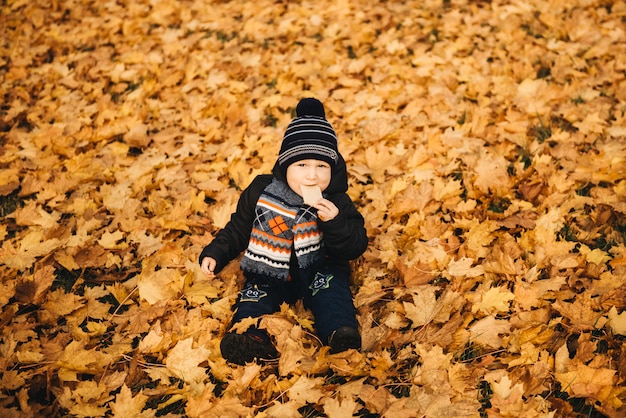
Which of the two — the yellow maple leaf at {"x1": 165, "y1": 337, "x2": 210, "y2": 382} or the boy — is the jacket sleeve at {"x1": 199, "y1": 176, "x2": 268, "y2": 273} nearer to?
the boy

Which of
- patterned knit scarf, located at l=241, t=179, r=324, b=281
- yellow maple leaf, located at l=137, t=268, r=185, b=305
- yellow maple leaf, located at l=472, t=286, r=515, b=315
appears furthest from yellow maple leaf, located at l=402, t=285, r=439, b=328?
yellow maple leaf, located at l=137, t=268, r=185, b=305

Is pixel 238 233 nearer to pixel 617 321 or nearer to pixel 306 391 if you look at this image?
pixel 306 391

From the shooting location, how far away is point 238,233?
2.50m

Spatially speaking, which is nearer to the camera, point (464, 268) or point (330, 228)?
point (330, 228)

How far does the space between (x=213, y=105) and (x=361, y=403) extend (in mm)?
3061

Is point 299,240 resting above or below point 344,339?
above

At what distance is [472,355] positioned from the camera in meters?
2.05

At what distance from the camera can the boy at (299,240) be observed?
7.04 feet

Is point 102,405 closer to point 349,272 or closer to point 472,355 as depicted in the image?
point 349,272

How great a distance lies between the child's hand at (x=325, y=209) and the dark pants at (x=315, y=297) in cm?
38

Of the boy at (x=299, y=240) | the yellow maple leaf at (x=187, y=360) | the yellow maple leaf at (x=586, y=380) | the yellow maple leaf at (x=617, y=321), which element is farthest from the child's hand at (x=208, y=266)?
the yellow maple leaf at (x=617, y=321)

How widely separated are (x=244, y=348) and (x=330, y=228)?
68cm

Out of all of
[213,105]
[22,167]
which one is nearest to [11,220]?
[22,167]

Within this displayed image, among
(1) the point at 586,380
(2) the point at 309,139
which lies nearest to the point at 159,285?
(2) the point at 309,139
